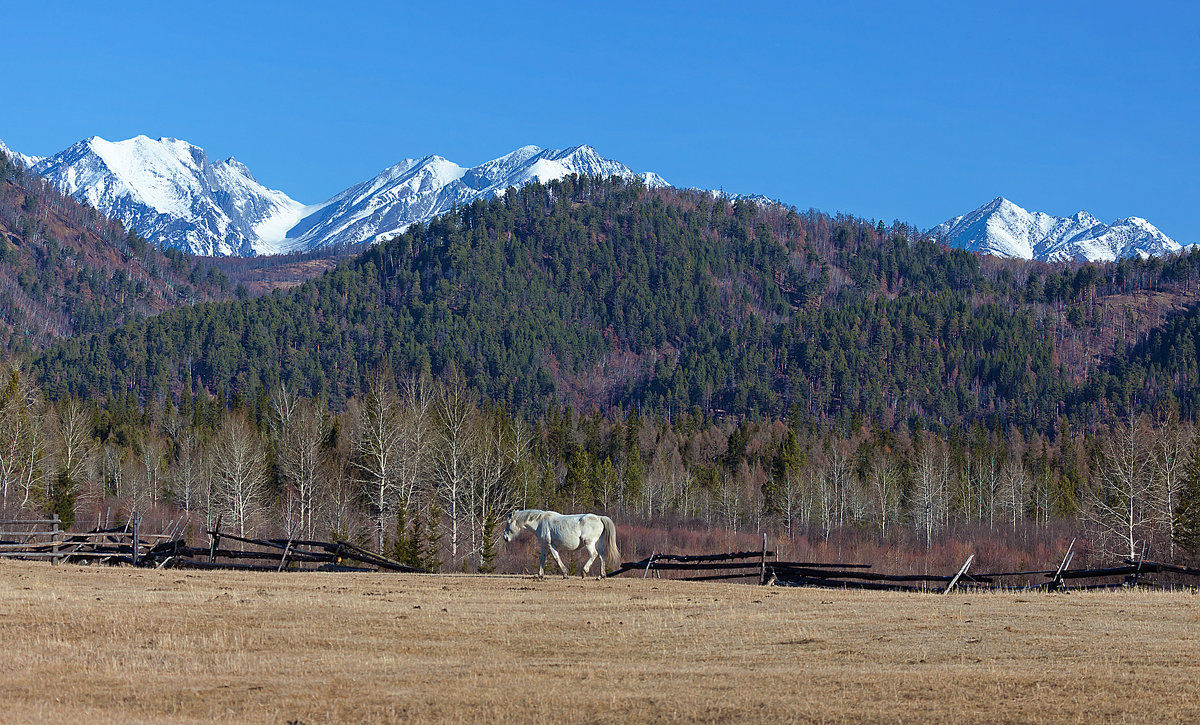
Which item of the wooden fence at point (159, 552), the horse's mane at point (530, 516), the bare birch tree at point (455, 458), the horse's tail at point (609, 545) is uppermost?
the bare birch tree at point (455, 458)

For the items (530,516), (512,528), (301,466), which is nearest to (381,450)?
(301,466)

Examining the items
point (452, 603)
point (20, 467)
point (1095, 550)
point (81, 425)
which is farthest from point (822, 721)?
A: point (81, 425)

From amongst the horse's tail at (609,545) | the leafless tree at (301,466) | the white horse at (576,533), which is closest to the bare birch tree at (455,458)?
the leafless tree at (301,466)

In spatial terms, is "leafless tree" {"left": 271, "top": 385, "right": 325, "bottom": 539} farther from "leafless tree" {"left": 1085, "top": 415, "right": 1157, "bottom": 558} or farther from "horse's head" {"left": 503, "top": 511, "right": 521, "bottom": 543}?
"leafless tree" {"left": 1085, "top": 415, "right": 1157, "bottom": 558}

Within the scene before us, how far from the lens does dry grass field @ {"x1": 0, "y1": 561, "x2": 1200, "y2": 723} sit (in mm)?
16047

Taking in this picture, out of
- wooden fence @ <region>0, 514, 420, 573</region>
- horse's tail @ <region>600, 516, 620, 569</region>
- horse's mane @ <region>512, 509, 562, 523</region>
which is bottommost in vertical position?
wooden fence @ <region>0, 514, 420, 573</region>

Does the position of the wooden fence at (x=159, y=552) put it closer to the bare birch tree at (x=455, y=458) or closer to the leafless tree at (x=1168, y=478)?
the bare birch tree at (x=455, y=458)

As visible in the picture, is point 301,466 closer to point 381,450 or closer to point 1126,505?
point 381,450

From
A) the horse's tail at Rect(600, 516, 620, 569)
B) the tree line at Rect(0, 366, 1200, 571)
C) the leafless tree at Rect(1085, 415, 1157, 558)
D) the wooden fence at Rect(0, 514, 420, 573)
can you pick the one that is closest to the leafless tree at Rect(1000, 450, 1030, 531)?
the tree line at Rect(0, 366, 1200, 571)

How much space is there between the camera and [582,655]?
21.1m

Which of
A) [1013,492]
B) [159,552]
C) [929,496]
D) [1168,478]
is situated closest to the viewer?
[159,552]

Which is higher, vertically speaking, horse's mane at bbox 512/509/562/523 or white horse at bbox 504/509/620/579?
horse's mane at bbox 512/509/562/523

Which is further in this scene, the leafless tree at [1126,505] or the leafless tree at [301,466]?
the leafless tree at [301,466]

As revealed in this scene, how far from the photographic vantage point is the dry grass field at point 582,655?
16.0 meters
